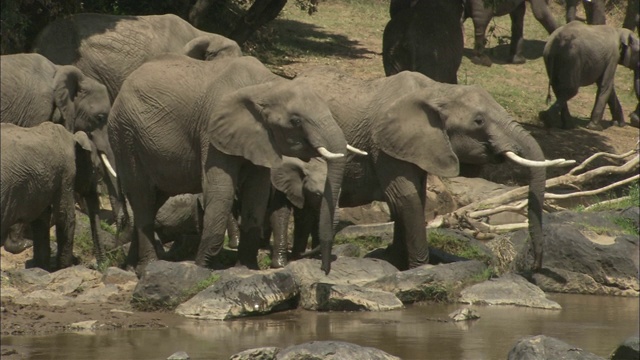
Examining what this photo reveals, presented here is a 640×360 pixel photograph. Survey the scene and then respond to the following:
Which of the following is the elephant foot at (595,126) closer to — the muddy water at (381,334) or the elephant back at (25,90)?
the muddy water at (381,334)

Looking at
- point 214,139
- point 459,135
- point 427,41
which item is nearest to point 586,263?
point 459,135

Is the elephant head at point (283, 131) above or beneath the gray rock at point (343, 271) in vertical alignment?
above

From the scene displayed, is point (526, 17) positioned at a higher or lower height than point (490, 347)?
higher

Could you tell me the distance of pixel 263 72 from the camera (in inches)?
584

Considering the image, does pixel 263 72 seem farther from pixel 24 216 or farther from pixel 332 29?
pixel 332 29

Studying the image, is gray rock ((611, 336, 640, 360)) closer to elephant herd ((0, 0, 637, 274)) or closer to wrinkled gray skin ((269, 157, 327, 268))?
elephant herd ((0, 0, 637, 274))

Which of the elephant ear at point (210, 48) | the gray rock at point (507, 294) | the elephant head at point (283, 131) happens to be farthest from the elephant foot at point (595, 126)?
the elephant head at point (283, 131)

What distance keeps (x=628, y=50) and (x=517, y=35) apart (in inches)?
123

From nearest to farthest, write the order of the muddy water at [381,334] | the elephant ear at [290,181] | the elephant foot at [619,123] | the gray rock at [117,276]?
the muddy water at [381,334] < the gray rock at [117,276] < the elephant ear at [290,181] < the elephant foot at [619,123]

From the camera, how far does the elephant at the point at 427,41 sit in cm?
2145

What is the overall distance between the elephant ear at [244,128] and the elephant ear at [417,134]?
1.33m

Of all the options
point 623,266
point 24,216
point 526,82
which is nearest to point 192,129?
point 24,216

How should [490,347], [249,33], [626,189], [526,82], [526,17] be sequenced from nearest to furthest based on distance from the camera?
[490,347], [626,189], [249,33], [526,82], [526,17]

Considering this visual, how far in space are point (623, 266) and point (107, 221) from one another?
613 cm
